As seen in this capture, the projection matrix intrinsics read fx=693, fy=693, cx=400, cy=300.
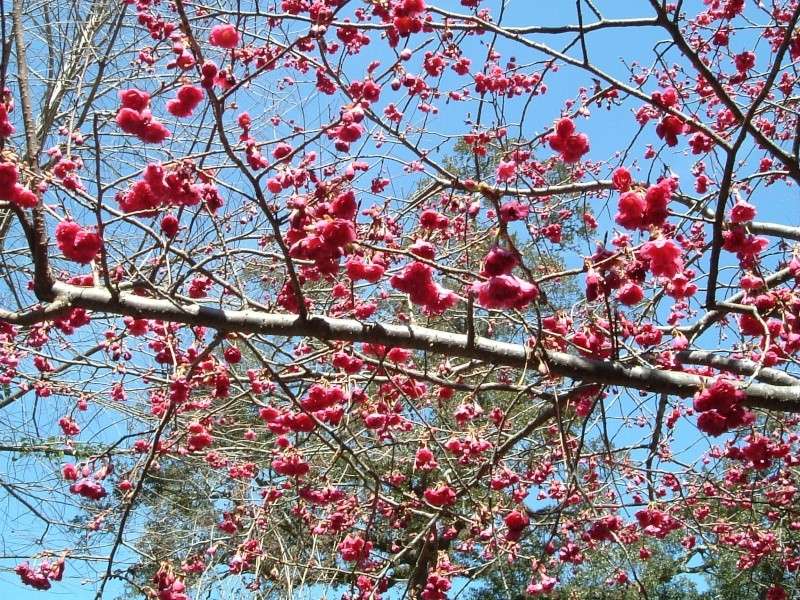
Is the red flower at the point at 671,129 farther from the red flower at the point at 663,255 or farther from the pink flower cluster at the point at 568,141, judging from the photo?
the red flower at the point at 663,255

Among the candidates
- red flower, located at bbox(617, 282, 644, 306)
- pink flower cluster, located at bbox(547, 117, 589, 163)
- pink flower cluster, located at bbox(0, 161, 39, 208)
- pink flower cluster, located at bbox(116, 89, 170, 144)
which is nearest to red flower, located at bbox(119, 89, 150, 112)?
pink flower cluster, located at bbox(116, 89, 170, 144)

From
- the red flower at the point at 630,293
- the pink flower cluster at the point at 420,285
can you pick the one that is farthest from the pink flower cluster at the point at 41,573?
the red flower at the point at 630,293

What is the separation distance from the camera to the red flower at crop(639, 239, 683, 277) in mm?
2166

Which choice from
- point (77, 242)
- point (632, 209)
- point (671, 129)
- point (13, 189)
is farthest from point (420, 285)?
point (671, 129)

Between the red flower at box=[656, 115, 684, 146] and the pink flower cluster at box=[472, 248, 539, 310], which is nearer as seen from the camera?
the pink flower cluster at box=[472, 248, 539, 310]

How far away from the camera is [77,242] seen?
2240 mm

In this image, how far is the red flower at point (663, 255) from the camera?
2.17 m

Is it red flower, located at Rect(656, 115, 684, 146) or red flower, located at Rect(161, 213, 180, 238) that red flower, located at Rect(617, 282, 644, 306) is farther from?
red flower, located at Rect(161, 213, 180, 238)

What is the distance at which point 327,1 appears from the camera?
380 cm

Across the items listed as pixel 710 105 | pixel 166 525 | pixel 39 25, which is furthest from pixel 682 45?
pixel 166 525

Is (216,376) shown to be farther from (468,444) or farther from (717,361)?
(717,361)

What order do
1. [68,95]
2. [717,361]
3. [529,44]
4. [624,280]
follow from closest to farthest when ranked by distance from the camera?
1. [624,280]
2. [717,361]
3. [529,44]
4. [68,95]

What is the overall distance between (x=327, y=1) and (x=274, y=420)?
89.6 inches

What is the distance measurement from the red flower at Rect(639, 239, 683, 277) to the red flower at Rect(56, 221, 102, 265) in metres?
1.75
